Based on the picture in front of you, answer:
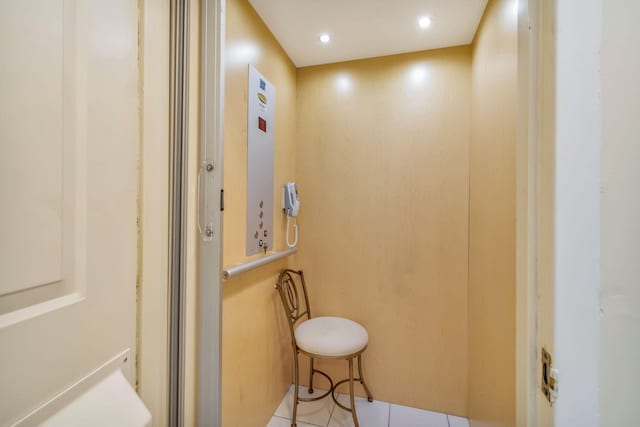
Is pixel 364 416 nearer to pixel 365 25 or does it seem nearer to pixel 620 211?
pixel 620 211

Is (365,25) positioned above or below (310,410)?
above

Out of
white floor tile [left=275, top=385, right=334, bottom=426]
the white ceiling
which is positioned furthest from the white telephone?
white floor tile [left=275, top=385, right=334, bottom=426]

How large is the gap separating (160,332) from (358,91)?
6.21 ft

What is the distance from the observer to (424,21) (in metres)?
1.54

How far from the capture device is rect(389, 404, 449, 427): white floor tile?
5.53ft

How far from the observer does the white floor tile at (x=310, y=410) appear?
1.68 metres

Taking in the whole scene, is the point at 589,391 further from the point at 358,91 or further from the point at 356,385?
the point at 358,91

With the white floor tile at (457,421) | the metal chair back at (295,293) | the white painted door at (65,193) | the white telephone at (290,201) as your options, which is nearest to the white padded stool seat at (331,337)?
the metal chair back at (295,293)

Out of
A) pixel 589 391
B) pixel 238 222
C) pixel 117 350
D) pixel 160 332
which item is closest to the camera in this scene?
pixel 589 391

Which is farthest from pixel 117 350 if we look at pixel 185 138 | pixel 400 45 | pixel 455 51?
pixel 455 51

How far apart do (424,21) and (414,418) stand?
2.52 metres

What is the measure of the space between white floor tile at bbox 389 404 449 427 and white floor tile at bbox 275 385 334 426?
0.42 m

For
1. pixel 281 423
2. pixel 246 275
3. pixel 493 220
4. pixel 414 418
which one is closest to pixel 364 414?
pixel 414 418

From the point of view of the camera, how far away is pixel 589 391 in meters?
0.46
